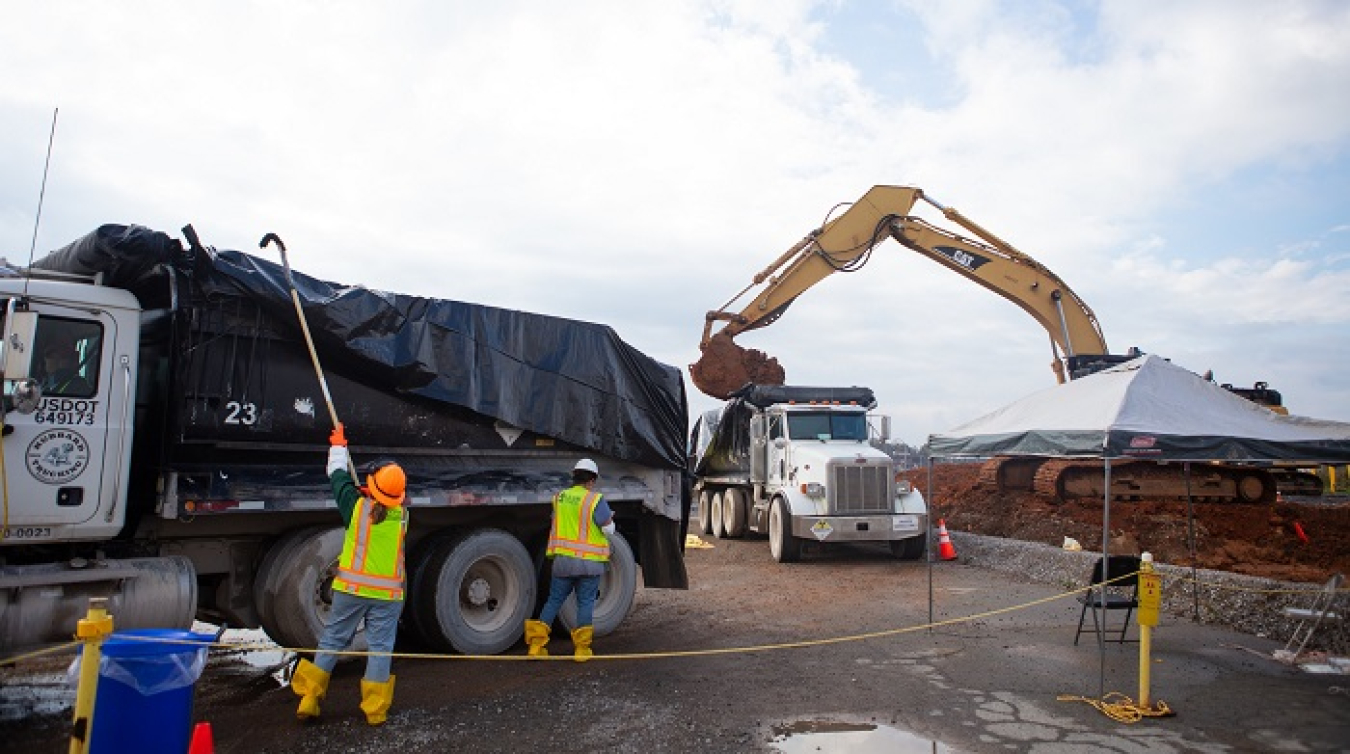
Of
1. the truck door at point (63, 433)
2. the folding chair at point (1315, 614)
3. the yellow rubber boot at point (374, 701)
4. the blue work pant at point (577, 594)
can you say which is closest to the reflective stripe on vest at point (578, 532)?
the blue work pant at point (577, 594)

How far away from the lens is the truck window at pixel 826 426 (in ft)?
47.5

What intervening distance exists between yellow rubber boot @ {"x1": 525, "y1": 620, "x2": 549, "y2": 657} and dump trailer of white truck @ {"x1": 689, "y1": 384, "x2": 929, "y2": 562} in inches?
260

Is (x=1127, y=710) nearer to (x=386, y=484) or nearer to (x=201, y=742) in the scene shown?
(x=386, y=484)

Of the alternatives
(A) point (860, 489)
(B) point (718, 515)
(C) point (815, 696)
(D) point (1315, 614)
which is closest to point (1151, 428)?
(D) point (1315, 614)

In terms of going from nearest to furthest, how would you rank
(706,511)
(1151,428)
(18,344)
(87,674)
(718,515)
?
(87,674), (18,344), (1151,428), (718,515), (706,511)

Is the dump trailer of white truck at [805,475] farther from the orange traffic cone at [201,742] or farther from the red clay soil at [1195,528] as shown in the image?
the orange traffic cone at [201,742]

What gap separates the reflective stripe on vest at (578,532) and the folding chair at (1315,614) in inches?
218

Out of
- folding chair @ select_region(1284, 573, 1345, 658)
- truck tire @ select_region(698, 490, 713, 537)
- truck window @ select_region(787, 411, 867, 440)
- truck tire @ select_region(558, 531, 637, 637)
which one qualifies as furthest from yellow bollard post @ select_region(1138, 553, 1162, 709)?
truck tire @ select_region(698, 490, 713, 537)

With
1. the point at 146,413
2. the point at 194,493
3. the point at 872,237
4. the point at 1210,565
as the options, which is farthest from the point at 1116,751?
the point at 872,237

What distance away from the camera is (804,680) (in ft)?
21.7

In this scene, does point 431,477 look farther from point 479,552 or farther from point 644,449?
point 644,449

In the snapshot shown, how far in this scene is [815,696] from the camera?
20.3 feet

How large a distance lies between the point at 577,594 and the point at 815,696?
210 centimetres

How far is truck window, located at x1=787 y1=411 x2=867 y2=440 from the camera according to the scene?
14477 millimetres
